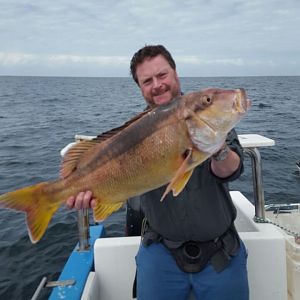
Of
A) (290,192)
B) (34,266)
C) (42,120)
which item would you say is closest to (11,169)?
(34,266)

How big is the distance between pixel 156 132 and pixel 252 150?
2.00 metres

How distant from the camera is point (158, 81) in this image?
350 centimetres

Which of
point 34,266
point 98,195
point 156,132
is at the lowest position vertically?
point 34,266

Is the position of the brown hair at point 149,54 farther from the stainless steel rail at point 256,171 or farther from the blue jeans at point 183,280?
the blue jeans at point 183,280

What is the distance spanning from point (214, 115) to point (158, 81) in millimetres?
969

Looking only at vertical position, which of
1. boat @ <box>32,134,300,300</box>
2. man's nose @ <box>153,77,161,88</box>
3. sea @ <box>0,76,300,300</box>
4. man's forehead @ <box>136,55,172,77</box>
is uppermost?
man's forehead @ <box>136,55,172,77</box>

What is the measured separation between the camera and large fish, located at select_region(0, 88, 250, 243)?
2660 mm

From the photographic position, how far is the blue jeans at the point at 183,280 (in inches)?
130

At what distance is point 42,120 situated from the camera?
31.5 m

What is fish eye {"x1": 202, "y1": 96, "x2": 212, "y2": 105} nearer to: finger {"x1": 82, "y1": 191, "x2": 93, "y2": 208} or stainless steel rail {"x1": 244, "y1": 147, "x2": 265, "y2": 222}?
finger {"x1": 82, "y1": 191, "x2": 93, "y2": 208}

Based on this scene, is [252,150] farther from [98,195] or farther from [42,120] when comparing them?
[42,120]

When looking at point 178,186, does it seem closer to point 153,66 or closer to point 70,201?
point 70,201

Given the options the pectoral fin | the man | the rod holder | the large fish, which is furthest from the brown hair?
the rod holder

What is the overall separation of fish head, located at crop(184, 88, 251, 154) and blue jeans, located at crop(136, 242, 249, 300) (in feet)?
3.84
